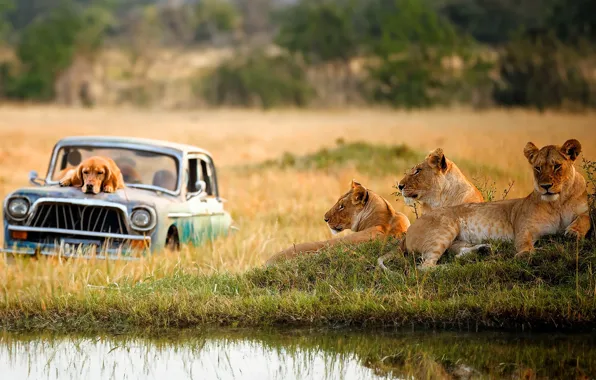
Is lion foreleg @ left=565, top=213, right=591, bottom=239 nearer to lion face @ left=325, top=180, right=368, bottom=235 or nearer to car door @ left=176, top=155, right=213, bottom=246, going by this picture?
lion face @ left=325, top=180, right=368, bottom=235

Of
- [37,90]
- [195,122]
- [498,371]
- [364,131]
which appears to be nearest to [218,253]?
[498,371]

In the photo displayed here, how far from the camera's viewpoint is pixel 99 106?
5303cm

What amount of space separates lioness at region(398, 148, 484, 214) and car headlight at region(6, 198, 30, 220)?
358cm

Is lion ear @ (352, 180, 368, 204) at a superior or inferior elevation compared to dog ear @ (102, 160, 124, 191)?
inferior

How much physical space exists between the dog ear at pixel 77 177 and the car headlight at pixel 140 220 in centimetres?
73

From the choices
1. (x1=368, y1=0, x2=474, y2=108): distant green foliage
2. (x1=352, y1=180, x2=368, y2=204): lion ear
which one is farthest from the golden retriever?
(x1=368, y1=0, x2=474, y2=108): distant green foliage

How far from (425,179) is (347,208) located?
820 millimetres

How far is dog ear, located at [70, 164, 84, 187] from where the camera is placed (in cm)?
1038

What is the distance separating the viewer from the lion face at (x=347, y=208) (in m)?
9.55

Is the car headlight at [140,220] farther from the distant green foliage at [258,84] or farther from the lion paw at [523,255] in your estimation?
the distant green foliage at [258,84]

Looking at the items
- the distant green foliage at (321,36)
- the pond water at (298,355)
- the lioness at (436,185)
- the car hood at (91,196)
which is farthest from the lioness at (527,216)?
the distant green foliage at (321,36)

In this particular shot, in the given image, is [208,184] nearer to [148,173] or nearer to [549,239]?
[549,239]

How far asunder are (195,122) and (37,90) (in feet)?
49.1

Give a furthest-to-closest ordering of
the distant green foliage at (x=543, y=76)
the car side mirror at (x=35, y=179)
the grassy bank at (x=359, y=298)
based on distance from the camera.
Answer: the distant green foliage at (x=543, y=76) < the car side mirror at (x=35, y=179) < the grassy bank at (x=359, y=298)
